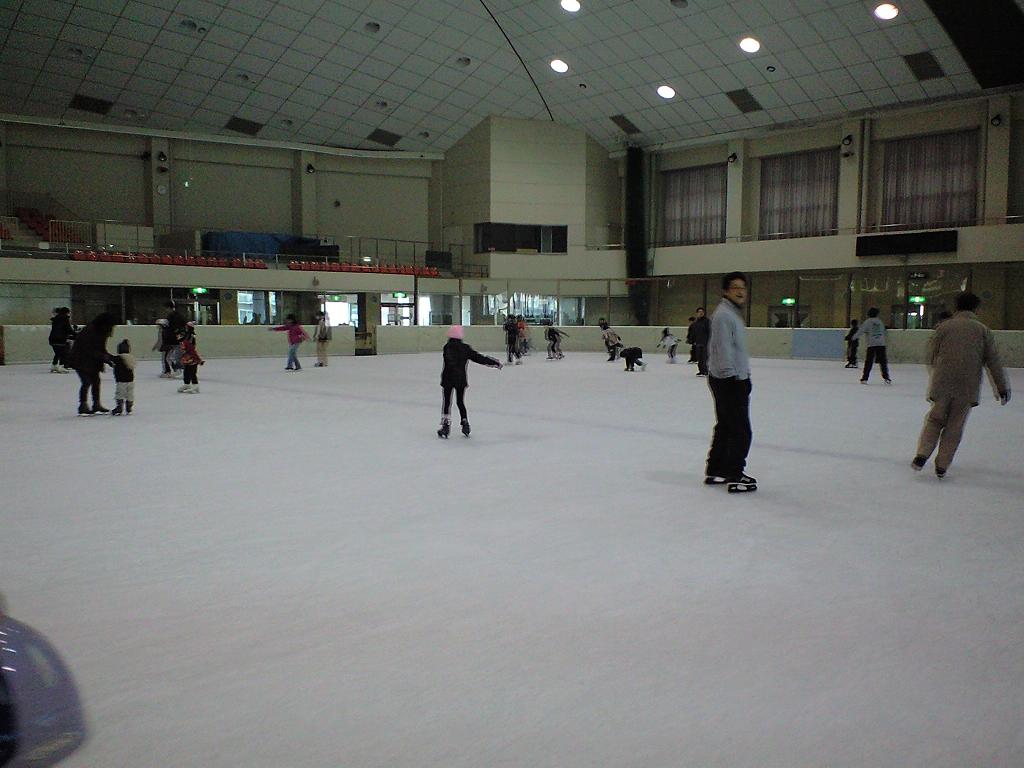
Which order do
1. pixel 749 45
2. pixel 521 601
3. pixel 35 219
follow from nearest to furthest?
pixel 521 601
pixel 749 45
pixel 35 219

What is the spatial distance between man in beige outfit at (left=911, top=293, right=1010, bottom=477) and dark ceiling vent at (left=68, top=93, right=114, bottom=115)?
1242 inches

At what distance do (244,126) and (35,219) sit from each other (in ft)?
29.0

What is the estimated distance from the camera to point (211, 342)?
24609mm

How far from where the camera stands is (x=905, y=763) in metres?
2.36

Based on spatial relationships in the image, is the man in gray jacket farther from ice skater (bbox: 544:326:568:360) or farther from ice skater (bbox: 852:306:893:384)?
ice skater (bbox: 544:326:568:360)

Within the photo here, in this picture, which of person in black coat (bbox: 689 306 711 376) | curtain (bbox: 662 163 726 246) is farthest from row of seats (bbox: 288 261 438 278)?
person in black coat (bbox: 689 306 711 376)

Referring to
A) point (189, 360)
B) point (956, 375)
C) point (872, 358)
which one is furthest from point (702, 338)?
point (956, 375)

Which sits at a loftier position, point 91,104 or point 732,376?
point 91,104

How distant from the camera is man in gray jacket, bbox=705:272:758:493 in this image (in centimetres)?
608

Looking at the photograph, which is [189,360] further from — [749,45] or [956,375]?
[749,45]

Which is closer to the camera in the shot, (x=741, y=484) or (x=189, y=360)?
(x=741, y=484)

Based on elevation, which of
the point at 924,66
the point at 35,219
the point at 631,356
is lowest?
the point at 631,356

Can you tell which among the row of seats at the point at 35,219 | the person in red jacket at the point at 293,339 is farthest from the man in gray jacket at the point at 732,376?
the row of seats at the point at 35,219

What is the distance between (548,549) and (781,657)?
174 centimetres
